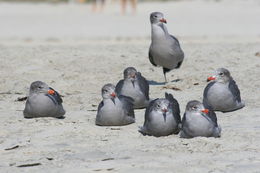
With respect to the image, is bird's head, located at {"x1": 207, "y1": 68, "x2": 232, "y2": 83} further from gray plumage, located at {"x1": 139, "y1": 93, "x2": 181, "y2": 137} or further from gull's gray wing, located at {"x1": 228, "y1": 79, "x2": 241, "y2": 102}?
gray plumage, located at {"x1": 139, "y1": 93, "x2": 181, "y2": 137}

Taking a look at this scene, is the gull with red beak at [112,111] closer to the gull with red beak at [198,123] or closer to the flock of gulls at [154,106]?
the flock of gulls at [154,106]

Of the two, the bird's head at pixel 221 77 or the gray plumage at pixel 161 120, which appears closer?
the gray plumage at pixel 161 120

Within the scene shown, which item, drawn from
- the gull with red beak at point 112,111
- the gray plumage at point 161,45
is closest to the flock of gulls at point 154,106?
the gull with red beak at point 112,111

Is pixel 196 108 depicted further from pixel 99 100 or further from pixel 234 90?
pixel 99 100

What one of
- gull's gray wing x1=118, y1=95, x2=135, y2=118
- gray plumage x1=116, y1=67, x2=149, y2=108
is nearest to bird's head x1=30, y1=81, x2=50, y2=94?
gull's gray wing x1=118, y1=95, x2=135, y2=118

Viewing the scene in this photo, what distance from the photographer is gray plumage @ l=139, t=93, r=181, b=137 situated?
25.7 ft

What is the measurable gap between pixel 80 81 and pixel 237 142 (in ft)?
14.7

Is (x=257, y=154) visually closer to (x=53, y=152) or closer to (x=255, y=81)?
(x=53, y=152)

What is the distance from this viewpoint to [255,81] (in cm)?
1083

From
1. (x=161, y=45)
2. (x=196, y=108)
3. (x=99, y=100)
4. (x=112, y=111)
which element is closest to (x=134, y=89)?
(x=99, y=100)

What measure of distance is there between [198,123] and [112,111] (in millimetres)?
1199

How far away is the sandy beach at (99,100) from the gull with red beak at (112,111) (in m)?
0.10

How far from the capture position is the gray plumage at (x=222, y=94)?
8945 mm

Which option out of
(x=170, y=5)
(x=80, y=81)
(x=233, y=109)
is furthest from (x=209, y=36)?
(x=170, y=5)
